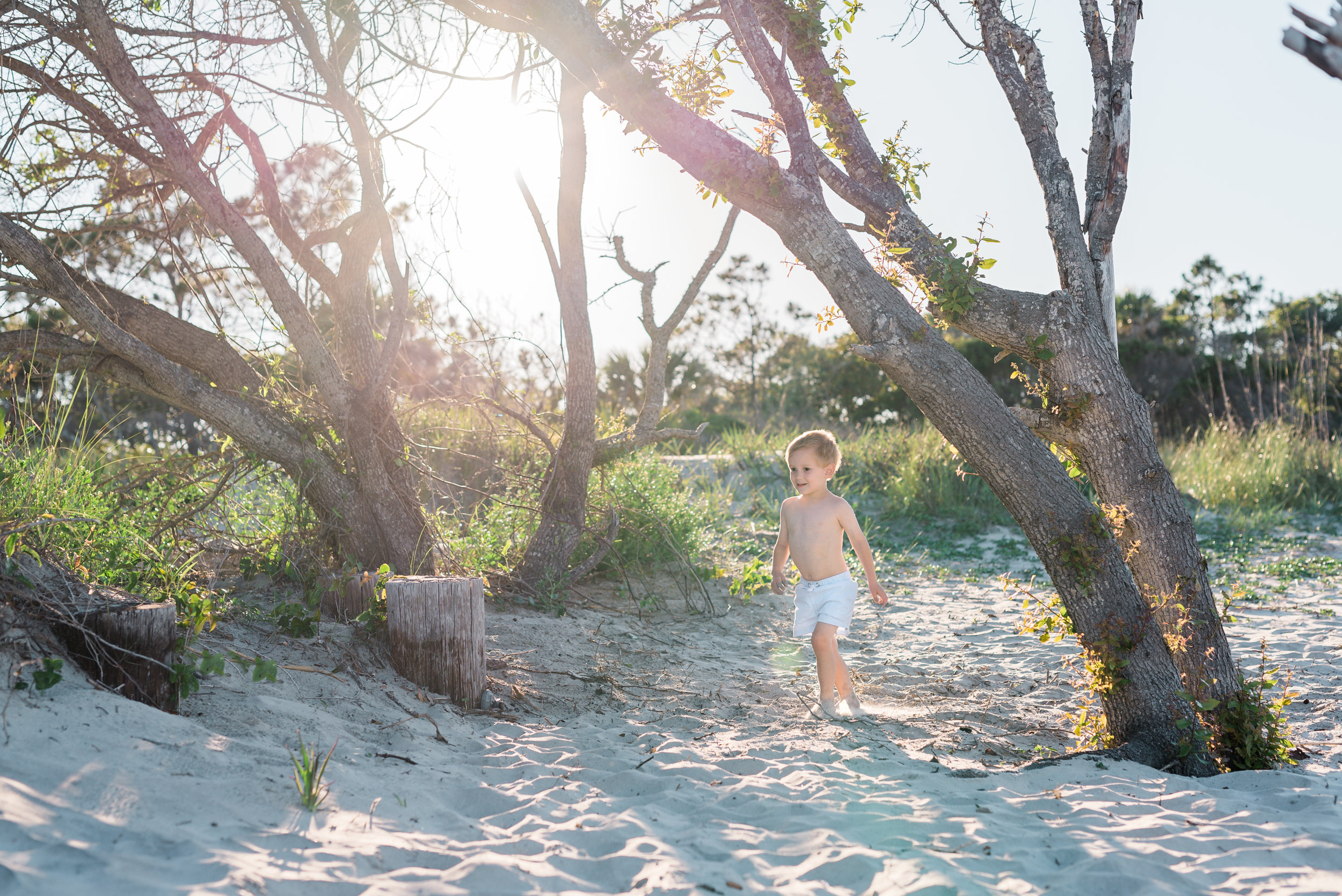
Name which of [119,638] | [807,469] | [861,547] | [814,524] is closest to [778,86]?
[807,469]

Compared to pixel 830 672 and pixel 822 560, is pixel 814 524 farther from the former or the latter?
pixel 830 672

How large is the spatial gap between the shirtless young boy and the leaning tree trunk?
1801 mm

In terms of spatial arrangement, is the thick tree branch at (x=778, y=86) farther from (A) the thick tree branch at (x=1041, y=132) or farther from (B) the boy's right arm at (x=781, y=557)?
(B) the boy's right arm at (x=781, y=557)

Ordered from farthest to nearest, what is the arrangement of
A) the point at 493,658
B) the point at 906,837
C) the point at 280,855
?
the point at 493,658 < the point at 906,837 < the point at 280,855

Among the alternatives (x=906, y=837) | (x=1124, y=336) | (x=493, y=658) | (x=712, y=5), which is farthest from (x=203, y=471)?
(x=1124, y=336)

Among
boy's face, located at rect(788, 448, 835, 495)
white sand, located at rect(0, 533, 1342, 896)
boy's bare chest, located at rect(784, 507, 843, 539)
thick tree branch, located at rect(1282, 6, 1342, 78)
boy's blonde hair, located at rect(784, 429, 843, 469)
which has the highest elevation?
thick tree branch, located at rect(1282, 6, 1342, 78)

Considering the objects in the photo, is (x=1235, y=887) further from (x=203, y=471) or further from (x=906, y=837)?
(x=203, y=471)

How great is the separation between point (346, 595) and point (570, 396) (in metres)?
2.15

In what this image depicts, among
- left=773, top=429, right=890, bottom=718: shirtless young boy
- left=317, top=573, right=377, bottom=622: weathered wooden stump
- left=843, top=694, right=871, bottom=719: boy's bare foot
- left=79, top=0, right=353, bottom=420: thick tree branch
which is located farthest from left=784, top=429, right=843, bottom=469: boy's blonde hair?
left=79, top=0, right=353, bottom=420: thick tree branch

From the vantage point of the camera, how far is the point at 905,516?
11062 mm

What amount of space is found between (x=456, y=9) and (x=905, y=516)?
812cm

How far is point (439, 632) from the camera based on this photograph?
398 cm

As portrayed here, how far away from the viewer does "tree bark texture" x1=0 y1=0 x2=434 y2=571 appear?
449 cm

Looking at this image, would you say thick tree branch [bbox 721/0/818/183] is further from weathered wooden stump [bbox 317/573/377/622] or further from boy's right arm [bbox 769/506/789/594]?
weathered wooden stump [bbox 317/573/377/622]
